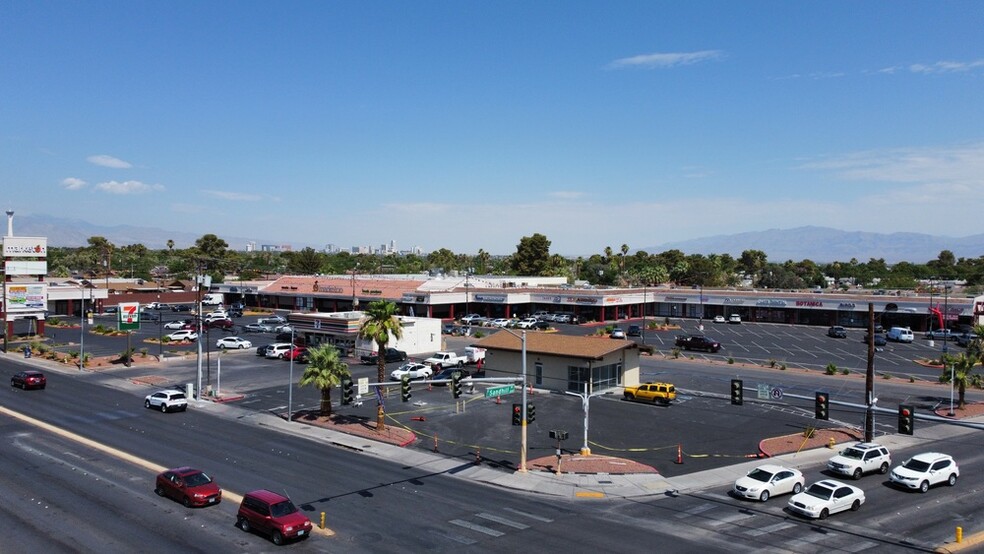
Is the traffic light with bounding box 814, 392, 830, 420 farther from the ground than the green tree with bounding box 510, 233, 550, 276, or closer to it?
closer to it

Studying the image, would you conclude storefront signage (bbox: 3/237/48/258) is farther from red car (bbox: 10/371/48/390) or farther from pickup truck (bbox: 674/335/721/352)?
pickup truck (bbox: 674/335/721/352)

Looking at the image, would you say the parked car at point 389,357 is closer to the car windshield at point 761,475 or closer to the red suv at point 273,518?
the red suv at point 273,518

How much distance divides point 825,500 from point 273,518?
890 inches

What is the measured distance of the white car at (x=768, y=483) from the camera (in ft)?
104

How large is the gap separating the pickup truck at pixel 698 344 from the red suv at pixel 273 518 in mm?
65081

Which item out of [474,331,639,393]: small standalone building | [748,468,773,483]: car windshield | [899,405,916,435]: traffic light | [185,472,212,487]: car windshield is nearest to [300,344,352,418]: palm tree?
[185,472,212,487]: car windshield

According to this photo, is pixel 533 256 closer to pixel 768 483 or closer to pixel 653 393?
pixel 653 393

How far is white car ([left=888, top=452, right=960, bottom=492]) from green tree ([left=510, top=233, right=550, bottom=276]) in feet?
455

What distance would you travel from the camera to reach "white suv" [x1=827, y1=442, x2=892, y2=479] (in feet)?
116

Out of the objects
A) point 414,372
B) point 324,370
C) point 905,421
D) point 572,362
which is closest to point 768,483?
point 905,421

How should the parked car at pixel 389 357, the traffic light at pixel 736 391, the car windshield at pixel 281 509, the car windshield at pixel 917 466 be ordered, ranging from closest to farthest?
the car windshield at pixel 281 509 < the car windshield at pixel 917 466 < the traffic light at pixel 736 391 < the parked car at pixel 389 357

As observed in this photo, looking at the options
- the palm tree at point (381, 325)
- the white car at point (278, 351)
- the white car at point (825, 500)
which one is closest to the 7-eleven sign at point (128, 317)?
the white car at point (278, 351)

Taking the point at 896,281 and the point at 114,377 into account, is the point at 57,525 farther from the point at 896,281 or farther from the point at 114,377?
the point at 896,281

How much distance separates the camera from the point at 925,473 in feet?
109
